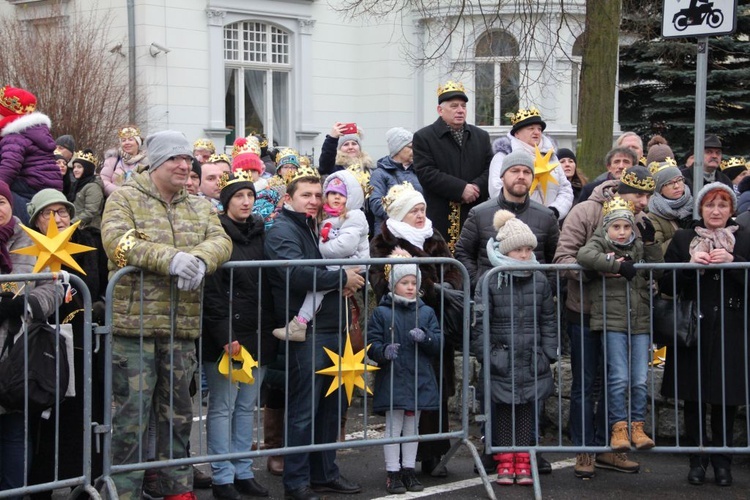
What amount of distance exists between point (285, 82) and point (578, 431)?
770 inches

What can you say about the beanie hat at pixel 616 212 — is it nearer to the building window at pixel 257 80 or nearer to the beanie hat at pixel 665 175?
the beanie hat at pixel 665 175

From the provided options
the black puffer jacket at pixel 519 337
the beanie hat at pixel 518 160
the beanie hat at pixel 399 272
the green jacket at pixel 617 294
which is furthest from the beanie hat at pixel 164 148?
the green jacket at pixel 617 294

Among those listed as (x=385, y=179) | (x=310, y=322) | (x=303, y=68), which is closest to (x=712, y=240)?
(x=310, y=322)

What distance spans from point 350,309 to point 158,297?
1.39 metres

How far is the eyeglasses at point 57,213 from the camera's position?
6816 millimetres

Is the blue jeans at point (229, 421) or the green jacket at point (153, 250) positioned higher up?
the green jacket at point (153, 250)

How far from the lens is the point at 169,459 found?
6.53m

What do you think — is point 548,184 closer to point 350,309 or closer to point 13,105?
point 350,309

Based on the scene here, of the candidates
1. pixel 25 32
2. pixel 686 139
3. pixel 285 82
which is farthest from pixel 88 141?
pixel 686 139

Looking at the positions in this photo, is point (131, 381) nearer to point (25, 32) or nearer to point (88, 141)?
point (88, 141)

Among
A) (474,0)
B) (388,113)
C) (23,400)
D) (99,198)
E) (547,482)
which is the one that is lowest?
(547,482)

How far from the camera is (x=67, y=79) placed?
66.0 feet

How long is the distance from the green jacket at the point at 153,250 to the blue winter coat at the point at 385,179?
11.3ft

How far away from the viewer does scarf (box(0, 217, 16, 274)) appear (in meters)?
6.31
